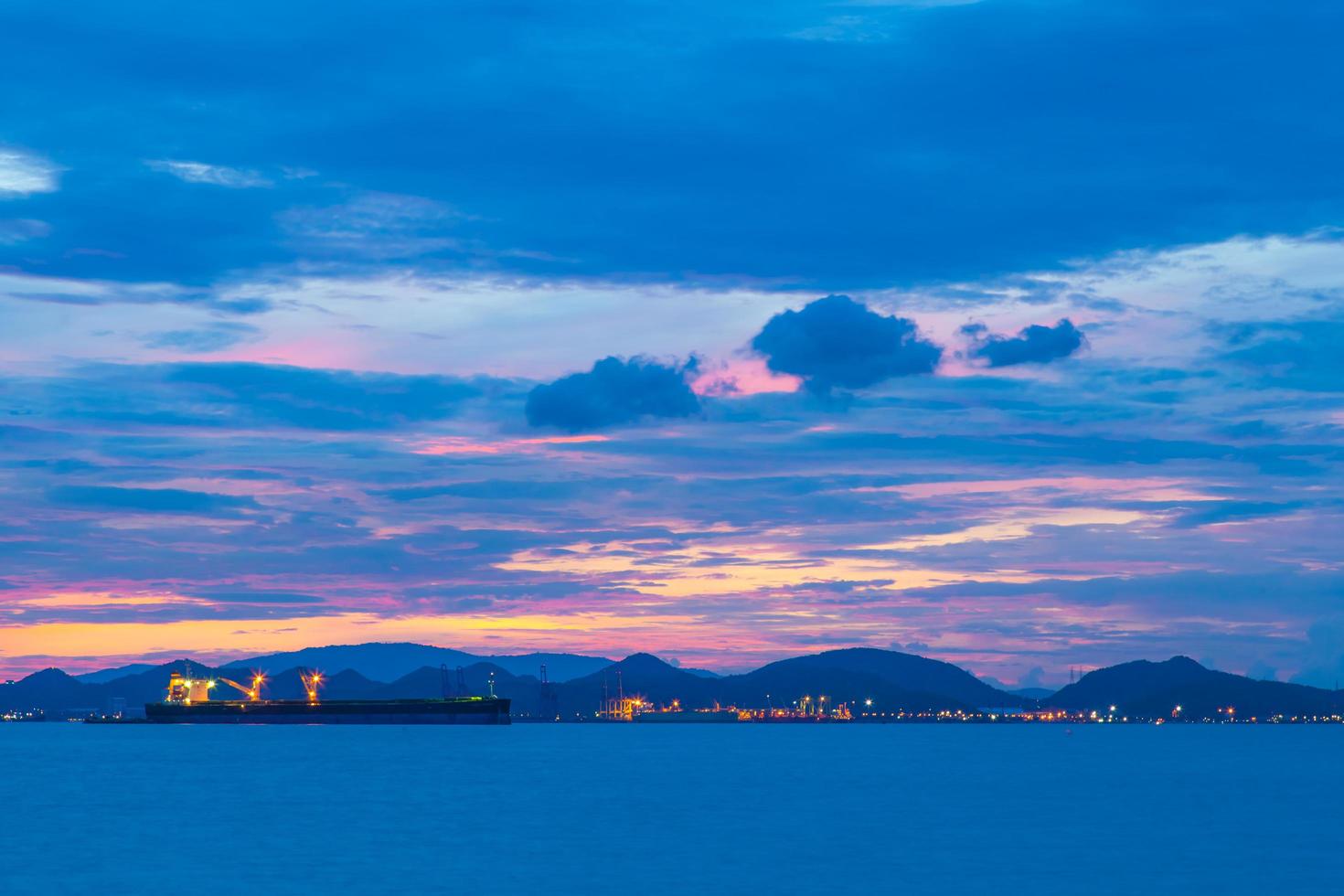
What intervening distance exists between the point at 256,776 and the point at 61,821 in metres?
55.8

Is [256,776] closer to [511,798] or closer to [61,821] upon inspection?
[511,798]

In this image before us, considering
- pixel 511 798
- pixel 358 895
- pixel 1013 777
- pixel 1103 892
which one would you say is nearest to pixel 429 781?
pixel 511 798

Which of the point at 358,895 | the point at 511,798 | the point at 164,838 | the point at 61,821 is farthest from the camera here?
the point at 511,798

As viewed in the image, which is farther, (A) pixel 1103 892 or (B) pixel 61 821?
(B) pixel 61 821

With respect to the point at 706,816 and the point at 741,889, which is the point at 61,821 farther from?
the point at 741,889

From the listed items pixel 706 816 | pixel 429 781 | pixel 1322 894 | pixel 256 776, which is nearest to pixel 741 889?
pixel 1322 894

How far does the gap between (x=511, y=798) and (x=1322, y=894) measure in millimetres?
71992

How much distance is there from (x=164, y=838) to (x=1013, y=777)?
101 m

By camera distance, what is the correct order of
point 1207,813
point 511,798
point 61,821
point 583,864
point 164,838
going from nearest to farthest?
point 583,864 < point 164,838 < point 61,821 < point 1207,813 < point 511,798

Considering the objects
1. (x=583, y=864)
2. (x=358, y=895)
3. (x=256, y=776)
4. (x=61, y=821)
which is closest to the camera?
(x=358, y=895)

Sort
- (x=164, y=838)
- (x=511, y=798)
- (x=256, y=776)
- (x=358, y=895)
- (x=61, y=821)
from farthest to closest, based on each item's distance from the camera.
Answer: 1. (x=256, y=776)
2. (x=511, y=798)
3. (x=61, y=821)
4. (x=164, y=838)
5. (x=358, y=895)

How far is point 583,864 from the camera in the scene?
83.6 m

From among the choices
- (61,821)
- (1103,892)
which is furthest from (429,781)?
(1103,892)

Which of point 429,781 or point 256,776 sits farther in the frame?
point 256,776
